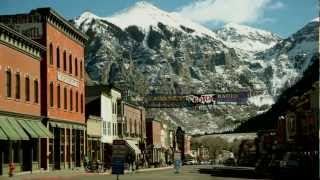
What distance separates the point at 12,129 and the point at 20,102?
4.83 metres

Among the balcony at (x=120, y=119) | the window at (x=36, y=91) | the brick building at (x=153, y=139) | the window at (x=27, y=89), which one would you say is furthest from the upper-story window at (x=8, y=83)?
the brick building at (x=153, y=139)

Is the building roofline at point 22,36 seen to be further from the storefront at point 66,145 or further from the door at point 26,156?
the door at point 26,156

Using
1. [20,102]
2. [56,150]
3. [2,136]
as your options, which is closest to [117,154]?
[2,136]

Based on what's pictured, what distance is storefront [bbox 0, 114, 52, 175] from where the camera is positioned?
5016 centimetres

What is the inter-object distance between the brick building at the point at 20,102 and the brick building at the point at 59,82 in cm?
165

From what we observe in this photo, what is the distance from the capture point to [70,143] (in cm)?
6894

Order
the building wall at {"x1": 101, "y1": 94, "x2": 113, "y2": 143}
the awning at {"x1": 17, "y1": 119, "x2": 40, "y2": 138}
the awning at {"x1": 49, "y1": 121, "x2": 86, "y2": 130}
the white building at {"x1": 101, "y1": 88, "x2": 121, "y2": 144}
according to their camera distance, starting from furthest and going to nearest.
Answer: the white building at {"x1": 101, "y1": 88, "x2": 121, "y2": 144}, the building wall at {"x1": 101, "y1": 94, "x2": 113, "y2": 143}, the awning at {"x1": 49, "y1": 121, "x2": 86, "y2": 130}, the awning at {"x1": 17, "y1": 119, "x2": 40, "y2": 138}

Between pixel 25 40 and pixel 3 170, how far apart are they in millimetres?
10679

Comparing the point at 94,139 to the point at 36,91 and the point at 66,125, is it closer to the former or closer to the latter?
the point at 66,125

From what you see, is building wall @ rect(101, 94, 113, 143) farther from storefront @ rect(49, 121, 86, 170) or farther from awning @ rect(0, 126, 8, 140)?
awning @ rect(0, 126, 8, 140)

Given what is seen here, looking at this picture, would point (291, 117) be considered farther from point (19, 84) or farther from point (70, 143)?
point (19, 84)

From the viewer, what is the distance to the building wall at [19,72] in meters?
51.2

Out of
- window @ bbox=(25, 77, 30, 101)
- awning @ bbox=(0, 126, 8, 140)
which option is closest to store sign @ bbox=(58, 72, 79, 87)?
window @ bbox=(25, 77, 30, 101)

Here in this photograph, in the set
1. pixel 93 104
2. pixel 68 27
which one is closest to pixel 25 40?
pixel 68 27
